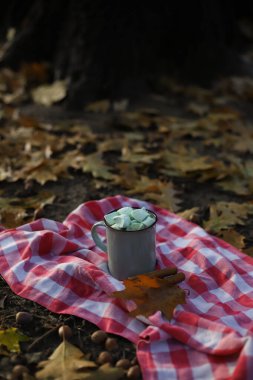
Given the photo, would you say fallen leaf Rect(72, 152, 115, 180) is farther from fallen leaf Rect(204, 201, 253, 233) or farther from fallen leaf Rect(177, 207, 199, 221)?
fallen leaf Rect(204, 201, 253, 233)

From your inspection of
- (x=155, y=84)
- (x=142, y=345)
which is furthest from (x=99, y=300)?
(x=155, y=84)

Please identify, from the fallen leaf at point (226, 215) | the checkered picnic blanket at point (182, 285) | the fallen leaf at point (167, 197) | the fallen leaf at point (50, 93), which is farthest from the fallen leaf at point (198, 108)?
the checkered picnic blanket at point (182, 285)

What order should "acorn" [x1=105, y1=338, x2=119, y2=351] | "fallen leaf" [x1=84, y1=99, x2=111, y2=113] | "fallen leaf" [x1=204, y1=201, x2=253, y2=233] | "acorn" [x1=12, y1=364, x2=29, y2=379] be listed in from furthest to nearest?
"fallen leaf" [x1=84, y1=99, x2=111, y2=113] → "fallen leaf" [x1=204, y1=201, x2=253, y2=233] → "acorn" [x1=105, y1=338, x2=119, y2=351] → "acorn" [x1=12, y1=364, x2=29, y2=379]

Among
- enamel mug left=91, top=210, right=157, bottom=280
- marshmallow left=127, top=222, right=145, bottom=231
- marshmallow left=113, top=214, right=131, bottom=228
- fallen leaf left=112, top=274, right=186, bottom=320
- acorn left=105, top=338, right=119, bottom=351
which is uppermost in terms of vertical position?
marshmallow left=113, top=214, right=131, bottom=228

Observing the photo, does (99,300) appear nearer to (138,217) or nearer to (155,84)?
(138,217)

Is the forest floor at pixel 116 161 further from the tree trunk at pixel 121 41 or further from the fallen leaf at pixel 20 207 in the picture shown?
the tree trunk at pixel 121 41

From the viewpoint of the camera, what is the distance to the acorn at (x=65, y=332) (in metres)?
1.88

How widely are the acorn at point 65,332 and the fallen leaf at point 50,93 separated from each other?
8.24ft

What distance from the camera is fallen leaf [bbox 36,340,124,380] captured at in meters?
1.71

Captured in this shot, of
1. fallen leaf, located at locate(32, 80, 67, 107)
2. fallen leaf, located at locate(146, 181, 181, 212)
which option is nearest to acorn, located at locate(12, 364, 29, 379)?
fallen leaf, located at locate(146, 181, 181, 212)

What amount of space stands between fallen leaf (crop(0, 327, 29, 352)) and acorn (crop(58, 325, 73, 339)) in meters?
0.12

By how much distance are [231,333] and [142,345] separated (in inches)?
11.6

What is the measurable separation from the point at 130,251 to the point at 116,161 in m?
1.38

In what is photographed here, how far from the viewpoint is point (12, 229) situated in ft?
8.04
